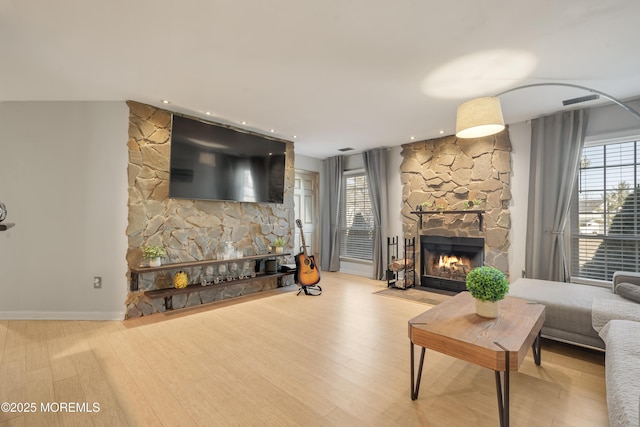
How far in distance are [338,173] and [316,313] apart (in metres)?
3.37

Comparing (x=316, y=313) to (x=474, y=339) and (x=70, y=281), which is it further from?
(x=70, y=281)

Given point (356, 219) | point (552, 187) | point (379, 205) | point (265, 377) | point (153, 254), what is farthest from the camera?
point (356, 219)

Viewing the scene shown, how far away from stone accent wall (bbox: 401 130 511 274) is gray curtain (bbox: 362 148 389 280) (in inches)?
14.5

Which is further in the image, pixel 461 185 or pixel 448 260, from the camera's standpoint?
pixel 448 260

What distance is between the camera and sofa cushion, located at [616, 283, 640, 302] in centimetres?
236

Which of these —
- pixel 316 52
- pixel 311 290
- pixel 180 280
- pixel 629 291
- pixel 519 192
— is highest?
pixel 316 52

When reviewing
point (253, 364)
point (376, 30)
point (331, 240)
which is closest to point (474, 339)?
point (253, 364)

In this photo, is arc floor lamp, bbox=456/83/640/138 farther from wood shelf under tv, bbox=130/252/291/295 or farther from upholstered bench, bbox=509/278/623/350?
wood shelf under tv, bbox=130/252/291/295

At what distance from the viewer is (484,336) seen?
1597 mm

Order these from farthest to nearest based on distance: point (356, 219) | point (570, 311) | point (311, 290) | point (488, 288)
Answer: point (356, 219), point (311, 290), point (570, 311), point (488, 288)

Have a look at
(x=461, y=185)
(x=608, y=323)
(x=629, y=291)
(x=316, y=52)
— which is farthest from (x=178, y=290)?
(x=629, y=291)

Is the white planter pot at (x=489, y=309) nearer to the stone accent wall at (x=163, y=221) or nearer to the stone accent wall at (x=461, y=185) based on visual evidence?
the stone accent wall at (x=461, y=185)

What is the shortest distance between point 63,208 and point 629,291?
5832 millimetres

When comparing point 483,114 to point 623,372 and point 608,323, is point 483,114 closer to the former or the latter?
point 623,372
